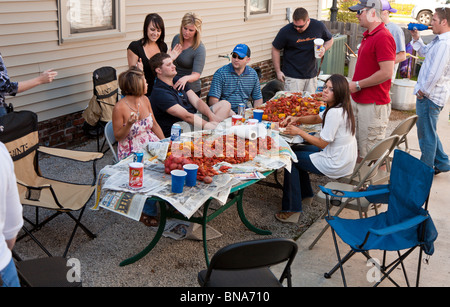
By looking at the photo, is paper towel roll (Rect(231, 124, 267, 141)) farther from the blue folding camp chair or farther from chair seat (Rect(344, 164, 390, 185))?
chair seat (Rect(344, 164, 390, 185))

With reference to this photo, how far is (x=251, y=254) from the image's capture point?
292 cm

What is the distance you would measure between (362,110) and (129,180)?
124 inches

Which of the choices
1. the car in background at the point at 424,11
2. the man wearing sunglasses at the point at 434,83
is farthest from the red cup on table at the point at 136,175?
the car in background at the point at 424,11

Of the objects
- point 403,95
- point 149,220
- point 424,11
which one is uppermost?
point 424,11

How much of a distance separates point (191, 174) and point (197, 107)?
230 centimetres

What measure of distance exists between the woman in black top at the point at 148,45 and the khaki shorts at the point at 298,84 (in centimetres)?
204

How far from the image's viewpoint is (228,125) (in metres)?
5.43

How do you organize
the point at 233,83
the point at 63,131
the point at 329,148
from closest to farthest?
the point at 329,148
the point at 233,83
the point at 63,131

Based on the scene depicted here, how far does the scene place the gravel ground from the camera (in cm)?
414

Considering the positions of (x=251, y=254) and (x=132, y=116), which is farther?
(x=132, y=116)

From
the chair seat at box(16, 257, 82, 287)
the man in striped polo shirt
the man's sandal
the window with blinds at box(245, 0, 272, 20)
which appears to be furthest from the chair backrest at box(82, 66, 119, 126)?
the window with blinds at box(245, 0, 272, 20)

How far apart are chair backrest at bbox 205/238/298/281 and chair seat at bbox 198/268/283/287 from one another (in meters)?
0.27

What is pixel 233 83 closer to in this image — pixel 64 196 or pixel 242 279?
pixel 64 196

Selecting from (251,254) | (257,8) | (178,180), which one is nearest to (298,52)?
(257,8)
